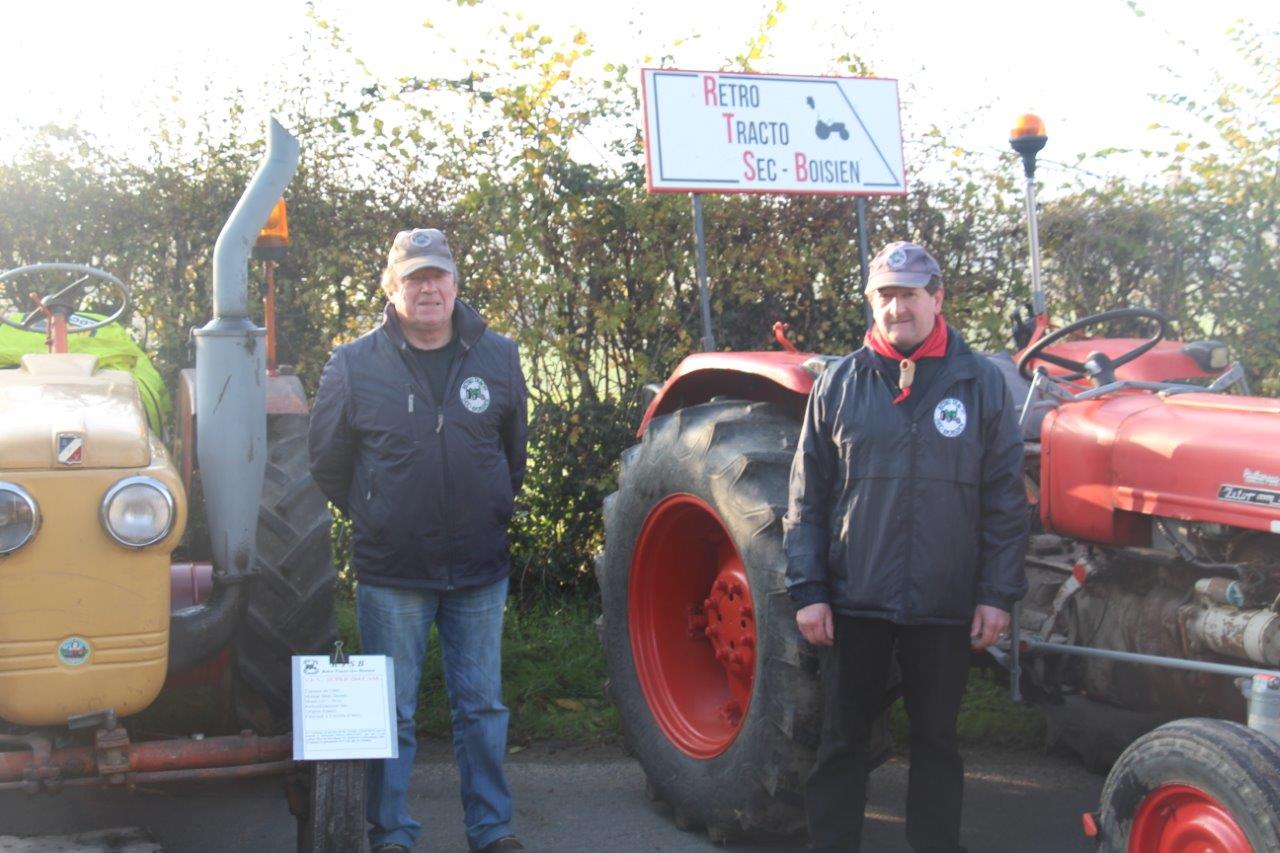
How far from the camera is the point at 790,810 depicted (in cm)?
356

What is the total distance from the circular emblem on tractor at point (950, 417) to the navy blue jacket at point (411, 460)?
1.10 meters

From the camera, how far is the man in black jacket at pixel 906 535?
3.11 m

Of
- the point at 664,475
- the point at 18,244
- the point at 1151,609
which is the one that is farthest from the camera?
the point at 18,244

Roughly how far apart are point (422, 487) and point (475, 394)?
27cm

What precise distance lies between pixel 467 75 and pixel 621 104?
668mm

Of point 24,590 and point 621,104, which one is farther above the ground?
point 621,104

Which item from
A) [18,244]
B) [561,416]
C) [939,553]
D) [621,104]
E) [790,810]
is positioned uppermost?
[621,104]

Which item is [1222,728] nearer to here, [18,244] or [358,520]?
[358,520]

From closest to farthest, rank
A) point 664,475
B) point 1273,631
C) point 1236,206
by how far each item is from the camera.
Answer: point 1273,631 → point 664,475 → point 1236,206

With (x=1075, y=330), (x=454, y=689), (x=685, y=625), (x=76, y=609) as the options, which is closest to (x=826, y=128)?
(x=1075, y=330)

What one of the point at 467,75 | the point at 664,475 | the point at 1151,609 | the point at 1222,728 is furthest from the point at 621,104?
the point at 1222,728

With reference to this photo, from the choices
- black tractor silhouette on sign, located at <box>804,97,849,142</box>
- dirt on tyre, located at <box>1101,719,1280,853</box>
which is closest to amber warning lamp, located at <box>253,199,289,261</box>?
black tractor silhouette on sign, located at <box>804,97,849,142</box>

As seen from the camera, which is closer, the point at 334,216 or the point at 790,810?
the point at 790,810

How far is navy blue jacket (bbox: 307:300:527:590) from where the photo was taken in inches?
135
